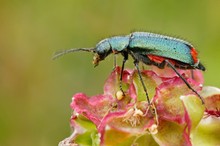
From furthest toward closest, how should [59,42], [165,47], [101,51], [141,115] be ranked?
1. [59,42]
2. [101,51]
3. [165,47]
4. [141,115]

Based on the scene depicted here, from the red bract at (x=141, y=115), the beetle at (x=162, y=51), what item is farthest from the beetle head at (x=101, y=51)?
the red bract at (x=141, y=115)

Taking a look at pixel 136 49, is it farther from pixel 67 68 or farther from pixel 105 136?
pixel 67 68

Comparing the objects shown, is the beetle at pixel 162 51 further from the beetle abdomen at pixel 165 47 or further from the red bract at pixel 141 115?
the red bract at pixel 141 115

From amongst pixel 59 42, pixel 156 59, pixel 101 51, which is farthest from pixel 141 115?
pixel 59 42

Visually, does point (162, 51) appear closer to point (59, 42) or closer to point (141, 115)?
point (141, 115)

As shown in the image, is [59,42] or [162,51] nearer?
[162,51]

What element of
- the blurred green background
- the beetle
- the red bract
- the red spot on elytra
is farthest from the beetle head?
the blurred green background

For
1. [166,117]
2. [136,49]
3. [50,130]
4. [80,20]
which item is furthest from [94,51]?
[80,20]
